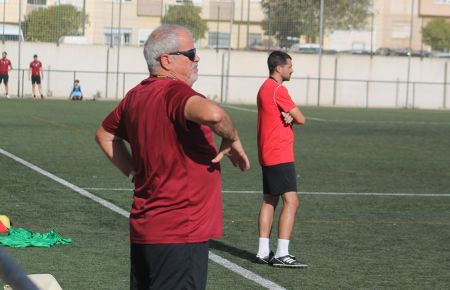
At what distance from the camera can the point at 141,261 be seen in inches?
201

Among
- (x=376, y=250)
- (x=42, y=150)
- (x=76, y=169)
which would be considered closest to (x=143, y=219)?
(x=376, y=250)

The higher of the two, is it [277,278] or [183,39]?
[183,39]

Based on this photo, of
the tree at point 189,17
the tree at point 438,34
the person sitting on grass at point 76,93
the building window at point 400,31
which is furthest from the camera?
the tree at point 438,34

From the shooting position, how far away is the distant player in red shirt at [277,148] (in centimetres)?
968

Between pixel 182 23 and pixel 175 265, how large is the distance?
47.6 meters

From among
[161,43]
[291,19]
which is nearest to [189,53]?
[161,43]

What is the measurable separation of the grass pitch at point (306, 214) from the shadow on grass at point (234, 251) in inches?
0.7

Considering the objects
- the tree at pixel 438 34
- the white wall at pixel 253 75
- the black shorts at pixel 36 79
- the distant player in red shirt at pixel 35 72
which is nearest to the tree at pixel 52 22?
the white wall at pixel 253 75

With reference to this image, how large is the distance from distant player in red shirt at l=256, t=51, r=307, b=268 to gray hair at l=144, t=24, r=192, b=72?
4666 mm

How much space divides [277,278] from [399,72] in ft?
156

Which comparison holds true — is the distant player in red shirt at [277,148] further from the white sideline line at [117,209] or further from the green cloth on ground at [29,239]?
the green cloth on ground at [29,239]

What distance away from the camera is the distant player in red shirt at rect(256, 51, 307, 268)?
9.68m

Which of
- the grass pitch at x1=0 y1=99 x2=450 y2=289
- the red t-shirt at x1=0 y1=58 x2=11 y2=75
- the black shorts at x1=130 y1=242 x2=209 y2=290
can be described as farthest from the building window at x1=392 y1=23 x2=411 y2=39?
the black shorts at x1=130 y1=242 x2=209 y2=290

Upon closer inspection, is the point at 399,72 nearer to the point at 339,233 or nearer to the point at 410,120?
the point at 410,120
